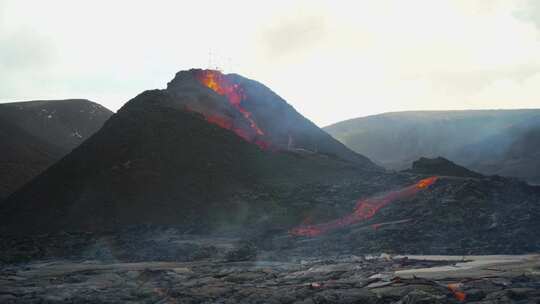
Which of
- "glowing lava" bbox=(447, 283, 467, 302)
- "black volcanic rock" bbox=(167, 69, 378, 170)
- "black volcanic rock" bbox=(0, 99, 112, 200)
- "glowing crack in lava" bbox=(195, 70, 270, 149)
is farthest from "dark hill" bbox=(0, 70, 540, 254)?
"black volcanic rock" bbox=(0, 99, 112, 200)

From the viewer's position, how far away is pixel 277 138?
46.0m

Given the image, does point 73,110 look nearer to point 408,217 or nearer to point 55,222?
point 55,222

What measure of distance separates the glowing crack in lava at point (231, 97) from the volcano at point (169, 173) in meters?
0.21

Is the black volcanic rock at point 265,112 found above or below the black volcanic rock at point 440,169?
above

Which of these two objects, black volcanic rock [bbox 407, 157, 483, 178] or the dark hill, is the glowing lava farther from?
black volcanic rock [bbox 407, 157, 483, 178]

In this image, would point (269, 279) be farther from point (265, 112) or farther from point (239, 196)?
point (265, 112)

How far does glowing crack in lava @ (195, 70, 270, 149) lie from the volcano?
207 millimetres

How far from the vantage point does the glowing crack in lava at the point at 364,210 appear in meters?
25.0

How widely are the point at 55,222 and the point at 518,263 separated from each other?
24806 millimetres

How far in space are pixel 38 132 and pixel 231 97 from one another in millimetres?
48559

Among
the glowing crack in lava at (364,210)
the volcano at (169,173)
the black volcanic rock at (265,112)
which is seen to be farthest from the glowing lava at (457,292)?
the black volcanic rock at (265,112)

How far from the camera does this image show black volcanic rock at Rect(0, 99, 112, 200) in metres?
58.9

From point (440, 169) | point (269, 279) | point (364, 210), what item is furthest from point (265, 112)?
point (269, 279)

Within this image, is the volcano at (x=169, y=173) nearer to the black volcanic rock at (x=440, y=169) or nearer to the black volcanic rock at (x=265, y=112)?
the black volcanic rock at (x=265, y=112)
